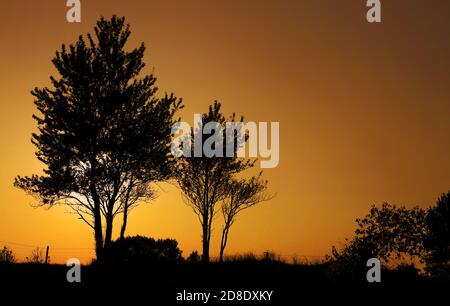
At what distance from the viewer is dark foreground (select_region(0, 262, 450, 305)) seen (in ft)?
95.2

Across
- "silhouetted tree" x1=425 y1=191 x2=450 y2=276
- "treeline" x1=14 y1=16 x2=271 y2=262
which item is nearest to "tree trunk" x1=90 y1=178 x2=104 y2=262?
"treeline" x1=14 y1=16 x2=271 y2=262

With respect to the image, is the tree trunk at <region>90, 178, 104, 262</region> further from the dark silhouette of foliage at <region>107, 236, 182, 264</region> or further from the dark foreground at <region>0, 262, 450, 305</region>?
the dark silhouette of foliage at <region>107, 236, 182, 264</region>

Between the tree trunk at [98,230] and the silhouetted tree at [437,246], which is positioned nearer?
the silhouetted tree at [437,246]

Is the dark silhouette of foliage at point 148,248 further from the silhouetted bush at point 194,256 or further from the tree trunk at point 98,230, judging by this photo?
the tree trunk at point 98,230
